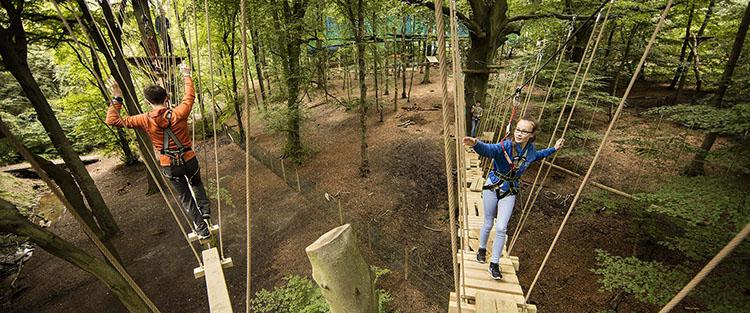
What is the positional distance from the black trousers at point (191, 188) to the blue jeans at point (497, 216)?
2.45m

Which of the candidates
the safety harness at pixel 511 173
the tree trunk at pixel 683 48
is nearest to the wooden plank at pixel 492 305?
the safety harness at pixel 511 173

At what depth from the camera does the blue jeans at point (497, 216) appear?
227cm

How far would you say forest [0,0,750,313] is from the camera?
2281mm

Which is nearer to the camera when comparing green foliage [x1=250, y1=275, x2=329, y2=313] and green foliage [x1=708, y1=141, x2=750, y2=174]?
green foliage [x1=708, y1=141, x2=750, y2=174]

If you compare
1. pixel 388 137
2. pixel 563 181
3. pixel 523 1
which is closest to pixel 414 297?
pixel 563 181

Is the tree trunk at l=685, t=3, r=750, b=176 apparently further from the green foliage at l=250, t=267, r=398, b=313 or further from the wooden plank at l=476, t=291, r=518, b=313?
the green foliage at l=250, t=267, r=398, b=313

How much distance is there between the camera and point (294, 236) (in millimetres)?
6160

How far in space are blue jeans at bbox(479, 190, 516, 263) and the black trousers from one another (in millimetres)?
2455

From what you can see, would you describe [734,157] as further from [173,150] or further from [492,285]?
[173,150]

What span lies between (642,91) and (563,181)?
7.91 meters

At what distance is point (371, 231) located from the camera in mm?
5434

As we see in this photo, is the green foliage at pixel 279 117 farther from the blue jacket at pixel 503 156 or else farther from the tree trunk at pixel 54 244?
the blue jacket at pixel 503 156

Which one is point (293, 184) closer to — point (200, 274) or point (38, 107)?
point (38, 107)

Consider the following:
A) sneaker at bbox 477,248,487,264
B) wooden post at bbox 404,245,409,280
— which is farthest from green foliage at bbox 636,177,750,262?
wooden post at bbox 404,245,409,280
